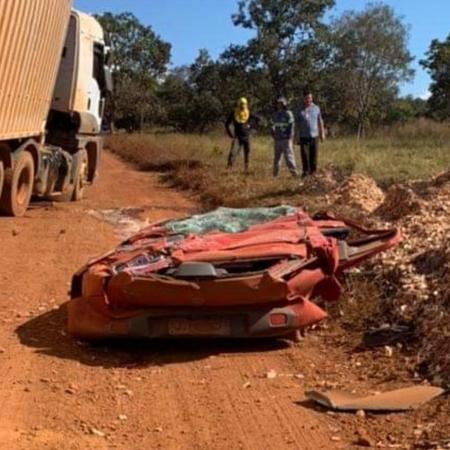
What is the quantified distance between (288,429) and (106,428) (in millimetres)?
990

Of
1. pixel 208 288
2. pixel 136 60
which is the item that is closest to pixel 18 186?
pixel 208 288

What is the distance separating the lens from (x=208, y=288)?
5926 millimetres

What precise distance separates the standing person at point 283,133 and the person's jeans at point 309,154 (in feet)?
2.29

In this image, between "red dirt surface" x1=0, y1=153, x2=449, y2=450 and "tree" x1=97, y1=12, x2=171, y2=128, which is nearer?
"red dirt surface" x1=0, y1=153, x2=449, y2=450

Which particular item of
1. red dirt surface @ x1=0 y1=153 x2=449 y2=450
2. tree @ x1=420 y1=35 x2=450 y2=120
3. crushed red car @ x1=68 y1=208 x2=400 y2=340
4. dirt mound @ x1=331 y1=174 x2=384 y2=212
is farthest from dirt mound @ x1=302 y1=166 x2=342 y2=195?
tree @ x1=420 y1=35 x2=450 y2=120

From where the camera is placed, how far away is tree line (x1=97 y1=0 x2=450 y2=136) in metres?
48.6

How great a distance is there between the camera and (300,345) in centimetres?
649

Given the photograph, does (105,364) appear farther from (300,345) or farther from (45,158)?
(45,158)

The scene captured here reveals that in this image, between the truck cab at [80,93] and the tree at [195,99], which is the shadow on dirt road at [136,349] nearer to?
the truck cab at [80,93]

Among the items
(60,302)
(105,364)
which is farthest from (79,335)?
(60,302)

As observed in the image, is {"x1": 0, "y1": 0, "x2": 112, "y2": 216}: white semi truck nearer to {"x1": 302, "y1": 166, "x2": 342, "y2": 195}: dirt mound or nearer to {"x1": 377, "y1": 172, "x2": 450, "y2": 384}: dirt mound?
{"x1": 302, "y1": 166, "x2": 342, "y2": 195}: dirt mound

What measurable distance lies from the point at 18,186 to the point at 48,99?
1675 mm

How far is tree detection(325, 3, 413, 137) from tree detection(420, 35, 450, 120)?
247 centimetres

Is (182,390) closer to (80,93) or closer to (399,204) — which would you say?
(399,204)
